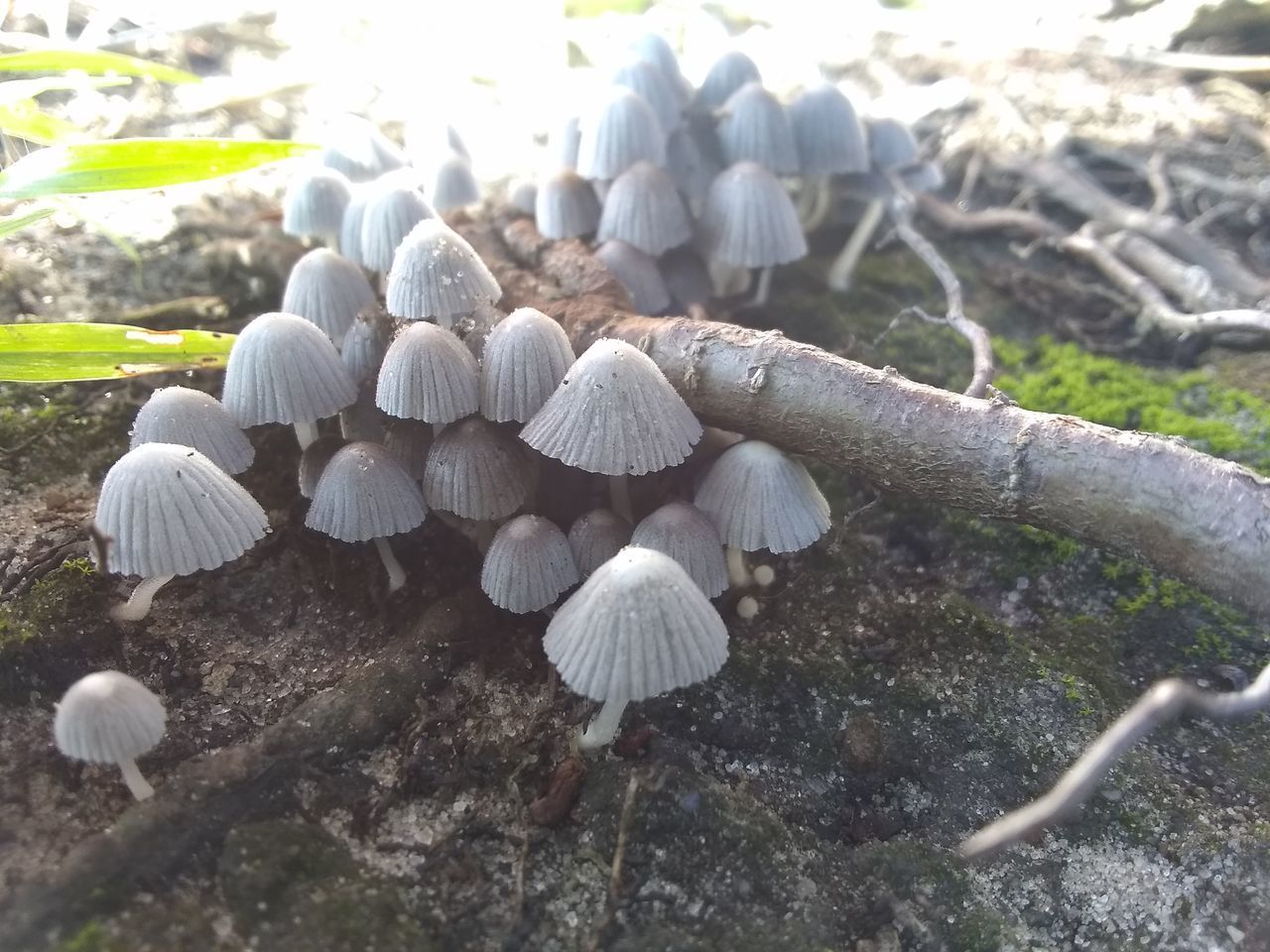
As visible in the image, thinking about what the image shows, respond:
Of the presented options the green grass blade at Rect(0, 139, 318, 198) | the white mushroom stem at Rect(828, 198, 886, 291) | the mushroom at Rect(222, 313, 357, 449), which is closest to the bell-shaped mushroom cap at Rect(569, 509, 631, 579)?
the mushroom at Rect(222, 313, 357, 449)

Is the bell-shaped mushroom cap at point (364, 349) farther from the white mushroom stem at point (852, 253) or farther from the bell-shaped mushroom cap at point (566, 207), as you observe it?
the white mushroom stem at point (852, 253)

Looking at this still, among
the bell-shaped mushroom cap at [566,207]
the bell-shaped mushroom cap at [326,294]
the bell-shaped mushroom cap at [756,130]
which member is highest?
the bell-shaped mushroom cap at [756,130]

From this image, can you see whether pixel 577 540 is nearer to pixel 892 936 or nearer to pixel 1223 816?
pixel 892 936

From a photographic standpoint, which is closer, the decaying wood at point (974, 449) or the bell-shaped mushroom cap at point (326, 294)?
the decaying wood at point (974, 449)

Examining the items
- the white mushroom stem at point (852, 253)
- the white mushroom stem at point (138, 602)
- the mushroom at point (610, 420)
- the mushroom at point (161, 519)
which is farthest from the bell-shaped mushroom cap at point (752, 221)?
the white mushroom stem at point (138, 602)

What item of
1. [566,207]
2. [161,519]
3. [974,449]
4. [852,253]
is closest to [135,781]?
[161,519]

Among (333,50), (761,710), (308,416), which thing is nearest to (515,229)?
(308,416)
